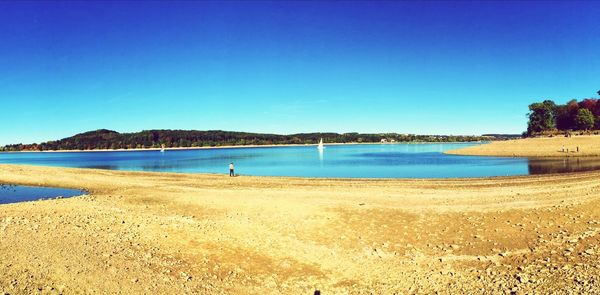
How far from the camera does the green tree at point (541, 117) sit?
14662cm

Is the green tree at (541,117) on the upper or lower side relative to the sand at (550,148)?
upper

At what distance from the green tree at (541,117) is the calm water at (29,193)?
15774cm

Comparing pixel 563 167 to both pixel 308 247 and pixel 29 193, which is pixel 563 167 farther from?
pixel 29 193

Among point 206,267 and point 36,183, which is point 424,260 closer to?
point 206,267

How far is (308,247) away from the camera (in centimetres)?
1444

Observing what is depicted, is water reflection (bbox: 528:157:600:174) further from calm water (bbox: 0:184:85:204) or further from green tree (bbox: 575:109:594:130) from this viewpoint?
green tree (bbox: 575:109:594:130)

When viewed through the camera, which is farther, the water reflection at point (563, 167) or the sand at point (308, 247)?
the water reflection at point (563, 167)

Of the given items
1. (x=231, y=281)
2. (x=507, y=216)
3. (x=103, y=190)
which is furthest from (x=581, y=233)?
(x=103, y=190)

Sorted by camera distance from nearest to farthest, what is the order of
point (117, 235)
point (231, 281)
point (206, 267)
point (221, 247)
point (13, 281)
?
1. point (13, 281)
2. point (231, 281)
3. point (206, 267)
4. point (221, 247)
5. point (117, 235)

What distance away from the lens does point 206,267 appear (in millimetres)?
12461

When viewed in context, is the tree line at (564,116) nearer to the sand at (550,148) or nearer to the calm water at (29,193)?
the sand at (550,148)

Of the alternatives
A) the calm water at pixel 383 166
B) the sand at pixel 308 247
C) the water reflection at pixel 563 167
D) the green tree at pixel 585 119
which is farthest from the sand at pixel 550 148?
the sand at pixel 308 247

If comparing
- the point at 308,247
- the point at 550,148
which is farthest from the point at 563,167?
the point at 308,247

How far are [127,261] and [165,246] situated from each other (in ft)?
6.11
